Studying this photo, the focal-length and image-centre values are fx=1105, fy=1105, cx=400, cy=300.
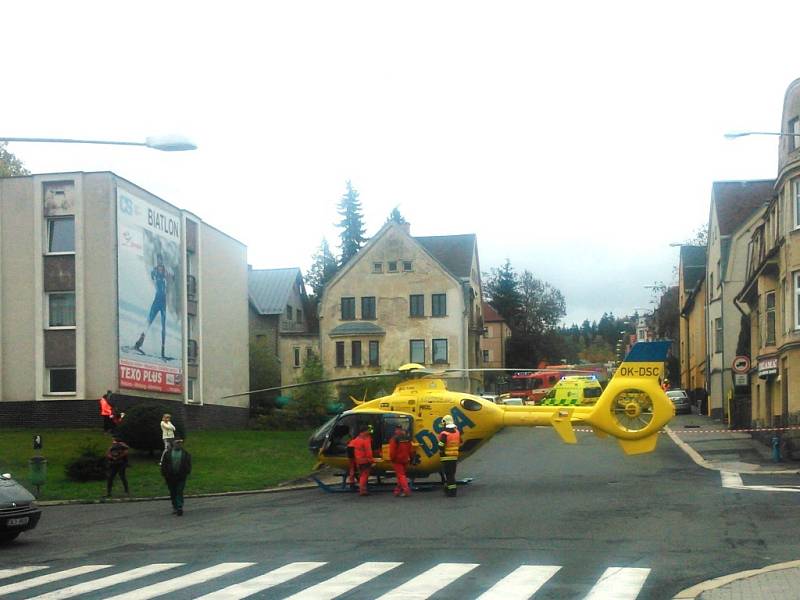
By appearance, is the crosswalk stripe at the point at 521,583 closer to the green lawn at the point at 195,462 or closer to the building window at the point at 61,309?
the green lawn at the point at 195,462

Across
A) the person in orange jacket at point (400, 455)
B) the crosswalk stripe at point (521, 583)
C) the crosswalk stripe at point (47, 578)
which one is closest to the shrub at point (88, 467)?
the person in orange jacket at point (400, 455)

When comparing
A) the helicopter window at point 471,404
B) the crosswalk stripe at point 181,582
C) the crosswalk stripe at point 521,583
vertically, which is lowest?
the crosswalk stripe at point 181,582

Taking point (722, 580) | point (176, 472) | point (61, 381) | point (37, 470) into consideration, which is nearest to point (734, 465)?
point (176, 472)

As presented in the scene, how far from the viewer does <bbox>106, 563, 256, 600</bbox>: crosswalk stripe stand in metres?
11.5

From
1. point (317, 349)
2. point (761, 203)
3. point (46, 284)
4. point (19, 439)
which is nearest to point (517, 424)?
point (19, 439)

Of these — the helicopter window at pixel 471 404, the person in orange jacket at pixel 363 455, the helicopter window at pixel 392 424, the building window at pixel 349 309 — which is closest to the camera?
the person in orange jacket at pixel 363 455

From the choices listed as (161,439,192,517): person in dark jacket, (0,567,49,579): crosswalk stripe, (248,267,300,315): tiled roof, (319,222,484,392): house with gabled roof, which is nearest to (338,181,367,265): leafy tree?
(248,267,300,315): tiled roof

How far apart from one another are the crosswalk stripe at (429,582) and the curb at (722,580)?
8.08ft

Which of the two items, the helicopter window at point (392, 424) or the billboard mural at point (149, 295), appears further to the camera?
the billboard mural at point (149, 295)

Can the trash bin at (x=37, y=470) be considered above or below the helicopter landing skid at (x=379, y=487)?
above

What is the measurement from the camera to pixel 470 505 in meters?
21.2

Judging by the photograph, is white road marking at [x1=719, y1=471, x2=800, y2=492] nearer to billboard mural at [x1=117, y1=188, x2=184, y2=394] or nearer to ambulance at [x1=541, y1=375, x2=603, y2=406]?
ambulance at [x1=541, y1=375, x2=603, y2=406]

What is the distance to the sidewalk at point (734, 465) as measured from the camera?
10.5 metres

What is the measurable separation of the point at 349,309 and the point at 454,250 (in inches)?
386
